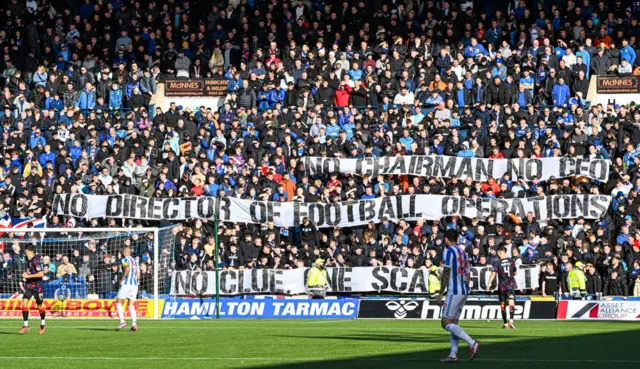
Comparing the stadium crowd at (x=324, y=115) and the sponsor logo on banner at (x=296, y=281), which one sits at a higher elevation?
the stadium crowd at (x=324, y=115)

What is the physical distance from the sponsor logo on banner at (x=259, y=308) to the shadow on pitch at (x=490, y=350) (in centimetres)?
909

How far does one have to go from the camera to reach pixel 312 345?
22500 millimetres

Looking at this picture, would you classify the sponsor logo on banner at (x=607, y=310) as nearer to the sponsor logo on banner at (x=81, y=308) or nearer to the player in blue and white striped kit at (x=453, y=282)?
the sponsor logo on banner at (x=81, y=308)

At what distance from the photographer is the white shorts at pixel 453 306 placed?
18875 mm

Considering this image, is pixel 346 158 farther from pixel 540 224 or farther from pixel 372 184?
pixel 540 224

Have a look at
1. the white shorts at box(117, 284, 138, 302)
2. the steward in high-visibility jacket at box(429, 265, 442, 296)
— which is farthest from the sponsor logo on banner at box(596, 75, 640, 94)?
the white shorts at box(117, 284, 138, 302)

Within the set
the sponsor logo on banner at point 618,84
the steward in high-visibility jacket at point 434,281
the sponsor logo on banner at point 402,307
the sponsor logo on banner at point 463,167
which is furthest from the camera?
the sponsor logo on banner at point 618,84

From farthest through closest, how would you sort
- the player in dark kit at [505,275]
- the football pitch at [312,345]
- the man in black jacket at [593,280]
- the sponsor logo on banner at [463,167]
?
the sponsor logo on banner at [463,167], the man in black jacket at [593,280], the player in dark kit at [505,275], the football pitch at [312,345]

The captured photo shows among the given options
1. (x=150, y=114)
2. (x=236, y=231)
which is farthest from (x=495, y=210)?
(x=150, y=114)

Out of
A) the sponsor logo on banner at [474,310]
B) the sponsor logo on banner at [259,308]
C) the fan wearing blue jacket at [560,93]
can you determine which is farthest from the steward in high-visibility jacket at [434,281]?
the fan wearing blue jacket at [560,93]

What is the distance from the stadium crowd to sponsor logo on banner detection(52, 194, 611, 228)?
33 centimetres

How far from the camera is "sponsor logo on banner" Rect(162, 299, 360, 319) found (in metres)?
35.9

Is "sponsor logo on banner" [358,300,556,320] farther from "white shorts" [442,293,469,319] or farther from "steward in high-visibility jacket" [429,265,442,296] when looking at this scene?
"white shorts" [442,293,469,319]

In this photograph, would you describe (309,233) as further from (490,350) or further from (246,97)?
(490,350)
